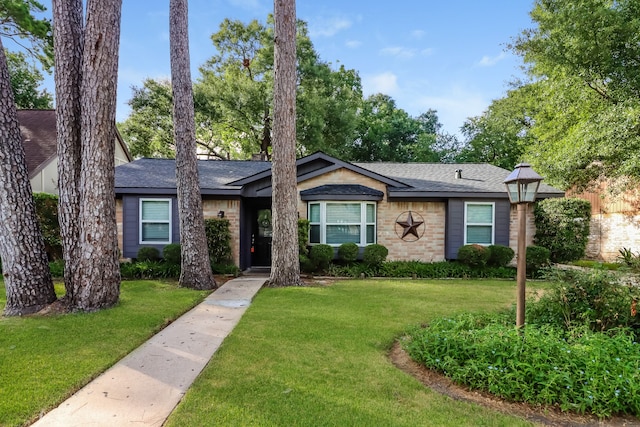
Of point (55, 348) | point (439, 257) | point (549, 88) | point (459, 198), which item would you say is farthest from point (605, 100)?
point (55, 348)

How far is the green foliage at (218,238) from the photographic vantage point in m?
10.1

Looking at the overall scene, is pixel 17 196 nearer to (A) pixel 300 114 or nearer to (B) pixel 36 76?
(A) pixel 300 114

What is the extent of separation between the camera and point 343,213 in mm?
10883

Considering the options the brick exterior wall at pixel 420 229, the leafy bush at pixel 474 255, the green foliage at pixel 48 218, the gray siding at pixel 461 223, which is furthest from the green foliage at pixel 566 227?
the green foliage at pixel 48 218

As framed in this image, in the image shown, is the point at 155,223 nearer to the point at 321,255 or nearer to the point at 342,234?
the point at 321,255

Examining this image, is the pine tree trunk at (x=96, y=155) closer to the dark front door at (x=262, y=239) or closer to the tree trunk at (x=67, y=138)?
the tree trunk at (x=67, y=138)

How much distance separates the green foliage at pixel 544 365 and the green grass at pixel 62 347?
3.50 meters

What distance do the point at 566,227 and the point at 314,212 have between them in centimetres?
747

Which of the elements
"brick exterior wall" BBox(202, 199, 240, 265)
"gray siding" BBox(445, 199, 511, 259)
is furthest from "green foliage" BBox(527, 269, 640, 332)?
"brick exterior wall" BBox(202, 199, 240, 265)

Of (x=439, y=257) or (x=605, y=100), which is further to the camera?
(x=605, y=100)

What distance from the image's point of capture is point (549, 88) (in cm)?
1479

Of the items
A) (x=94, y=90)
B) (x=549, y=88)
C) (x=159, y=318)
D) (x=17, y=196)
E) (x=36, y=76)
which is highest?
(x=36, y=76)

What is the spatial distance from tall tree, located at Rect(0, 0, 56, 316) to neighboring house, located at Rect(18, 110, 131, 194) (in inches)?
408

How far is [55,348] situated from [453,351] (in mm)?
4562
